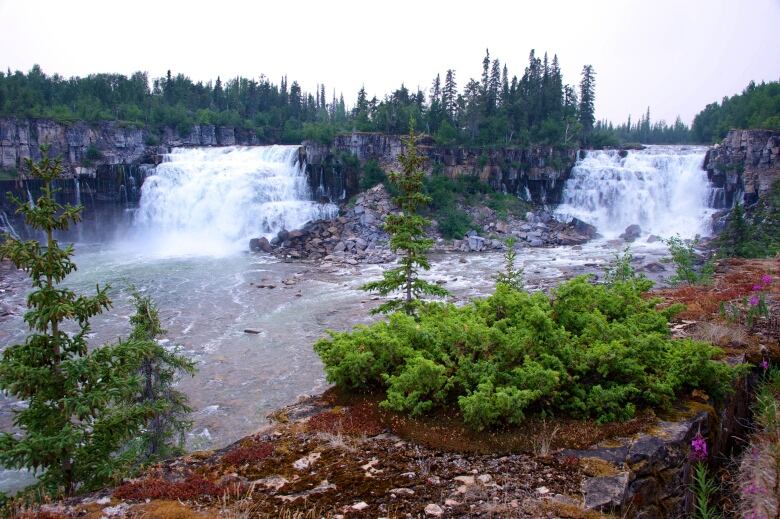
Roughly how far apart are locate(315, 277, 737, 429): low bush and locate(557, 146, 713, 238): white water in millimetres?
47814

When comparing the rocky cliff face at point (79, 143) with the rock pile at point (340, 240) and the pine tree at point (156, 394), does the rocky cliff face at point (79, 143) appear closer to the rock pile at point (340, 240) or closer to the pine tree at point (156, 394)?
the rock pile at point (340, 240)

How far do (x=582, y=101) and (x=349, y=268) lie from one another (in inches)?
2313

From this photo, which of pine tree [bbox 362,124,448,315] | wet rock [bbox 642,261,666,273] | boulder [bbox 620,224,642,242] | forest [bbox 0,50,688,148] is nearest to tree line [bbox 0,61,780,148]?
forest [bbox 0,50,688,148]

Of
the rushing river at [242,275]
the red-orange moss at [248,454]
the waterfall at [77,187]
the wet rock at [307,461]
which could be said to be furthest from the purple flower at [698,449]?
the waterfall at [77,187]

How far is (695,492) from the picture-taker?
16.6 ft

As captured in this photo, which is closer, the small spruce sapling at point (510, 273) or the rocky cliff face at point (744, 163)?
the small spruce sapling at point (510, 273)

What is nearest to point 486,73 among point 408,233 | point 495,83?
point 495,83

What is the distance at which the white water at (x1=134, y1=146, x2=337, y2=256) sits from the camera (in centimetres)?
4919

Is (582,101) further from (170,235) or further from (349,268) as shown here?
(170,235)

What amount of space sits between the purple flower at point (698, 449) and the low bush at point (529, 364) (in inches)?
25.7

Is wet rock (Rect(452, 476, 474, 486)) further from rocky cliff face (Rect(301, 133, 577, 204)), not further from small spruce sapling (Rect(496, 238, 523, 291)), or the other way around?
rocky cliff face (Rect(301, 133, 577, 204))

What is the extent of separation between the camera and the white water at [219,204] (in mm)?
49191

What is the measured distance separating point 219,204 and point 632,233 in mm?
40258

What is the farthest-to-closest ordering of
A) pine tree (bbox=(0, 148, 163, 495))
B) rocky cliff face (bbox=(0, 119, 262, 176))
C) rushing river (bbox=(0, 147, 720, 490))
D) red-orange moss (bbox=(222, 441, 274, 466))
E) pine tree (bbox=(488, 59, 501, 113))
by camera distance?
pine tree (bbox=(488, 59, 501, 113)), rocky cliff face (bbox=(0, 119, 262, 176)), rushing river (bbox=(0, 147, 720, 490)), pine tree (bbox=(0, 148, 163, 495)), red-orange moss (bbox=(222, 441, 274, 466))
